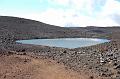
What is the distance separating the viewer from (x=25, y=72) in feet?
94.1

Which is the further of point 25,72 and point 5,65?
point 5,65

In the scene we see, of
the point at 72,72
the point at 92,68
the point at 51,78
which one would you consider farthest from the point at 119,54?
the point at 51,78

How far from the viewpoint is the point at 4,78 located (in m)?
26.6

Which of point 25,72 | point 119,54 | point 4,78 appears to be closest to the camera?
point 4,78

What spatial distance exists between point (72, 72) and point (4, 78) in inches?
241

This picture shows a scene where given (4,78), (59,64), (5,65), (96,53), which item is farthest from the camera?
(96,53)

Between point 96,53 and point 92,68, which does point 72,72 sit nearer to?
point 92,68

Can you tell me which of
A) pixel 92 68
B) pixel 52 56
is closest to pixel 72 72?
pixel 92 68

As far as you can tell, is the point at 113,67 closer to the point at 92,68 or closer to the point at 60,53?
the point at 92,68

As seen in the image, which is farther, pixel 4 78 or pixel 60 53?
pixel 60 53

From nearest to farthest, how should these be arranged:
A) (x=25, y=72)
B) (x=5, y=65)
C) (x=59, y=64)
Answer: (x=25, y=72)
(x=5, y=65)
(x=59, y=64)

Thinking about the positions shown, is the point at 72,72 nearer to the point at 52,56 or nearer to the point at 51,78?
the point at 51,78

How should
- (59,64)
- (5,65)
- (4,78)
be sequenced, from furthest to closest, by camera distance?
(59,64) < (5,65) < (4,78)

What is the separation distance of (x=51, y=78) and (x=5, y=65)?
5.37 m
